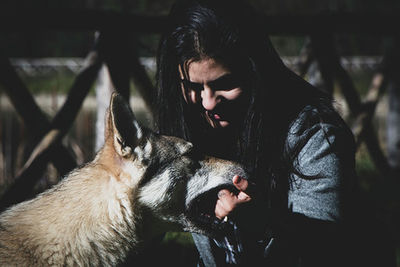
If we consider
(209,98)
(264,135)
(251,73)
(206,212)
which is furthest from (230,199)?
(251,73)


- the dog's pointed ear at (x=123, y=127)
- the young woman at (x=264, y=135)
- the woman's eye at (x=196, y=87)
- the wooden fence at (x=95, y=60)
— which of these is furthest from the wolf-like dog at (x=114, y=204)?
the wooden fence at (x=95, y=60)

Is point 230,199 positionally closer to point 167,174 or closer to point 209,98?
point 167,174

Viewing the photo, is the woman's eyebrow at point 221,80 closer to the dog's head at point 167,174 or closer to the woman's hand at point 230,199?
the dog's head at point 167,174

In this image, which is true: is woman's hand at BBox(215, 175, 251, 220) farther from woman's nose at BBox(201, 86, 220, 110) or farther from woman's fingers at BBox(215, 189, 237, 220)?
woman's nose at BBox(201, 86, 220, 110)

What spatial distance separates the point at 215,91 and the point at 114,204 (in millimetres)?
747

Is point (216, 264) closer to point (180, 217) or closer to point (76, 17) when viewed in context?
point (180, 217)

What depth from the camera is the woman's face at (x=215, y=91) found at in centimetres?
228

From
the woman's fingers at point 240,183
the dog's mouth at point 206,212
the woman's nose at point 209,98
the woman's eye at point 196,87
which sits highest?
the woman's eye at point 196,87

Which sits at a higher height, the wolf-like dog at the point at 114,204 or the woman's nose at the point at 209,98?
the woman's nose at the point at 209,98

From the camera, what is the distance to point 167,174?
2.30m

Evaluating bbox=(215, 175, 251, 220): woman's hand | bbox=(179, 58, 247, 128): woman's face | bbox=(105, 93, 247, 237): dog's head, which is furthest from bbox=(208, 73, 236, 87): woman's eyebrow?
bbox=(215, 175, 251, 220): woman's hand

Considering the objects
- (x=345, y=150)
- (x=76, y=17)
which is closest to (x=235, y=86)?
(x=345, y=150)

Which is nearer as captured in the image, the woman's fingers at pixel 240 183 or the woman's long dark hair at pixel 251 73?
the woman's fingers at pixel 240 183

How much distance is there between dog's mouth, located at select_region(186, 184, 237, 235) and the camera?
7.52 ft
